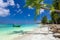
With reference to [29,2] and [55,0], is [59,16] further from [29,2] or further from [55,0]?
[29,2]

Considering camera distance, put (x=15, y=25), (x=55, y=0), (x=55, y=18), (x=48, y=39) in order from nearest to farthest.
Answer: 1. (x=48, y=39)
2. (x=55, y=0)
3. (x=55, y=18)
4. (x=15, y=25)

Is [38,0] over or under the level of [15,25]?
over

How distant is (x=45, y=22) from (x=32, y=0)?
20.4 metres

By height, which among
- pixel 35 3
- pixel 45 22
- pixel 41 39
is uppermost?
pixel 35 3

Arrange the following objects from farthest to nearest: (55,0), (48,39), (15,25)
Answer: (15,25) → (55,0) → (48,39)

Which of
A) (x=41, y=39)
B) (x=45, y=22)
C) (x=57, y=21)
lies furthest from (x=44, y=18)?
(x=41, y=39)

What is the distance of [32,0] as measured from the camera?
9.24m

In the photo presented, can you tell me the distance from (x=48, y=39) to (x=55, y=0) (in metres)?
12.3

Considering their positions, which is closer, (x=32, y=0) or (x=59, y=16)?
(x=32, y=0)

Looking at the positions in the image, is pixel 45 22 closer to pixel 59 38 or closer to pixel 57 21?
pixel 57 21

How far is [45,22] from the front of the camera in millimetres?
29453

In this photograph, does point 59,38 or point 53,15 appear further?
point 53,15

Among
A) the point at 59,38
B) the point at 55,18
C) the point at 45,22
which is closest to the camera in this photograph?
the point at 59,38

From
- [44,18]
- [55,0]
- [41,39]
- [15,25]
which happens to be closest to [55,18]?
[55,0]
